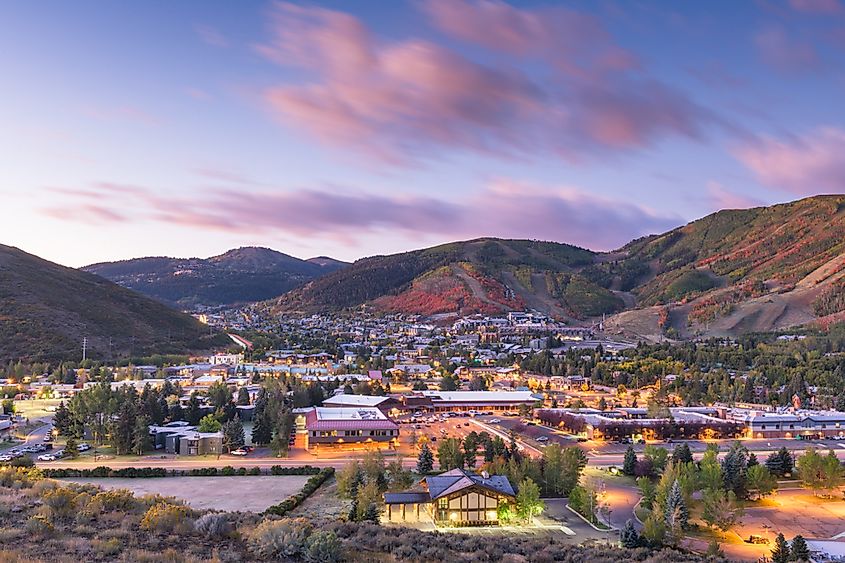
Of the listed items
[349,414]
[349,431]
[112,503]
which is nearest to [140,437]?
[349,431]

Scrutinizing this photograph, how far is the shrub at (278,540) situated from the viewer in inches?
599

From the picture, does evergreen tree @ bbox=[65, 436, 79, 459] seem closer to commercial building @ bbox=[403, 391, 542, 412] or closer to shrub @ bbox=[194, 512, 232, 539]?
shrub @ bbox=[194, 512, 232, 539]

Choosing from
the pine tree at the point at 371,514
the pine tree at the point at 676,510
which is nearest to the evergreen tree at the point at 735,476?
the pine tree at the point at 676,510

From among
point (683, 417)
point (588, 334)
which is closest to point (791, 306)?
point (588, 334)

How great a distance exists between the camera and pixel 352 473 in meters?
34.3

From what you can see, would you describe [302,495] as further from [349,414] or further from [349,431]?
[349,414]

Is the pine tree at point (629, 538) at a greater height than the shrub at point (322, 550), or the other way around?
A: the shrub at point (322, 550)

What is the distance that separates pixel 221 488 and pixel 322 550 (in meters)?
23.8

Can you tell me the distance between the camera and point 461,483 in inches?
1212

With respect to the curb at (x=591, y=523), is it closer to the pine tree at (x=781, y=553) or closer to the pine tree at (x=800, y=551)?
the pine tree at (x=781, y=553)

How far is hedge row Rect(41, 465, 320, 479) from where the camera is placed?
38.9 meters

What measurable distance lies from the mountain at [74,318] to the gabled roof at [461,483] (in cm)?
7917

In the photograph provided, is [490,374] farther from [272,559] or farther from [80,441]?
[272,559]

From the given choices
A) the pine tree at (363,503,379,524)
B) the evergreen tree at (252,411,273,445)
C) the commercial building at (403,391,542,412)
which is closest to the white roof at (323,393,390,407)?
the commercial building at (403,391,542,412)
